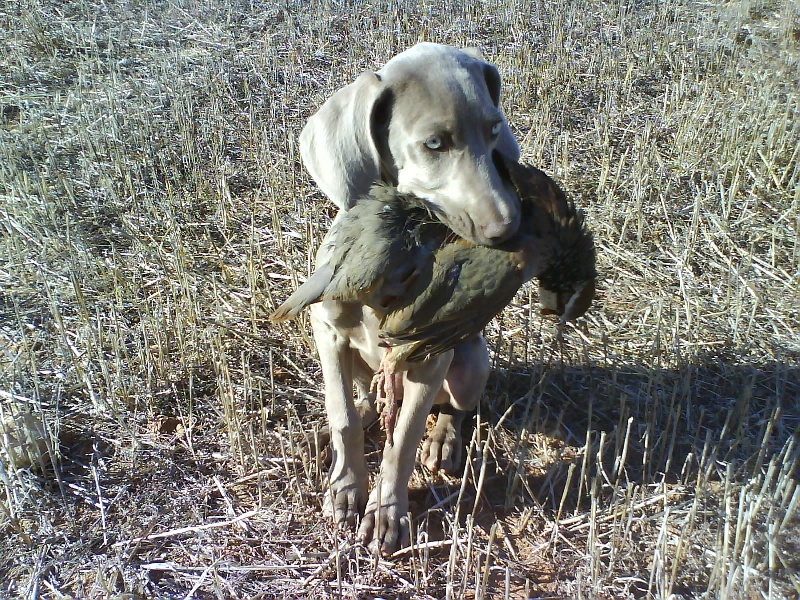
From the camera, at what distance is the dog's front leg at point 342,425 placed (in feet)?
8.86

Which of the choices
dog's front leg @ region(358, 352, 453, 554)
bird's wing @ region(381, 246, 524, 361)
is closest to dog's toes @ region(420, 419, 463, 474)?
dog's front leg @ region(358, 352, 453, 554)

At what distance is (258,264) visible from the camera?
4.20m

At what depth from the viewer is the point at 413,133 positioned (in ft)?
8.46

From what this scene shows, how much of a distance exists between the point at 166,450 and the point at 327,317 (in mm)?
1075

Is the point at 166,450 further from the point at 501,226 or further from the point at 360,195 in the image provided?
the point at 501,226

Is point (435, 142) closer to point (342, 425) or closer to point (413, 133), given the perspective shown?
point (413, 133)

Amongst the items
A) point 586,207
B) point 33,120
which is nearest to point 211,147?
point 33,120

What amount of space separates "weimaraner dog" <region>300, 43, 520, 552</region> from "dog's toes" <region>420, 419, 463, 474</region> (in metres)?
0.33

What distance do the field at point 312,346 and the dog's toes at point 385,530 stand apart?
0.06 m

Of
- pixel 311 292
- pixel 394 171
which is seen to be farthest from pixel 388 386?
pixel 394 171

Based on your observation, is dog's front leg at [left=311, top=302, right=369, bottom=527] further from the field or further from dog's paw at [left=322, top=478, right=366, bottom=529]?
the field

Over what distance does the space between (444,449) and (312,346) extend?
89 cm

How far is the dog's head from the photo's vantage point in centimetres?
254

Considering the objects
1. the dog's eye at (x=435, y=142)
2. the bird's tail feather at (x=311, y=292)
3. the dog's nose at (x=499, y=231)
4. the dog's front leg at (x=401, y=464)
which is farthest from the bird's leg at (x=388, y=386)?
the dog's eye at (x=435, y=142)
